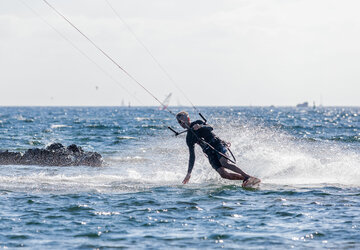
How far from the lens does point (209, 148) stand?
48.0ft

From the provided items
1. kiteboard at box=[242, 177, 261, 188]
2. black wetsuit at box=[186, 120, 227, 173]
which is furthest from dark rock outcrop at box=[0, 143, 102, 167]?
kiteboard at box=[242, 177, 261, 188]

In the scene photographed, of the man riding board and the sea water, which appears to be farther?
the man riding board

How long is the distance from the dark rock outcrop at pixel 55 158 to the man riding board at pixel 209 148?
309 inches

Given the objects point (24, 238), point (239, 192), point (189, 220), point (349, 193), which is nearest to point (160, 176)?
point (239, 192)

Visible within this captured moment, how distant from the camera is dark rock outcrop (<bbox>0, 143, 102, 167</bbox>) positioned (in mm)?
21984

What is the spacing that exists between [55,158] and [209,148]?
9.63 meters

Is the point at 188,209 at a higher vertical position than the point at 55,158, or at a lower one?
higher

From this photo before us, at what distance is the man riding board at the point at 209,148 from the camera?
1432cm

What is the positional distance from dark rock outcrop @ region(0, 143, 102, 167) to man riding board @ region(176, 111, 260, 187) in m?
7.84

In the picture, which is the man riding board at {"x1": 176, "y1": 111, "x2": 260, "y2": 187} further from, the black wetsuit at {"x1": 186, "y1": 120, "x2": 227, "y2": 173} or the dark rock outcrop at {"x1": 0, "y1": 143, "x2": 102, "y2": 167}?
the dark rock outcrop at {"x1": 0, "y1": 143, "x2": 102, "y2": 167}

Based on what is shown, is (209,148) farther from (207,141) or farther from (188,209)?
(188,209)

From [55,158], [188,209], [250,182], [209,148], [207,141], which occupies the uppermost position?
[207,141]

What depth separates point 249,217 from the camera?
10547 mm

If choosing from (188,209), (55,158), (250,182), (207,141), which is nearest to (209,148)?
(207,141)
